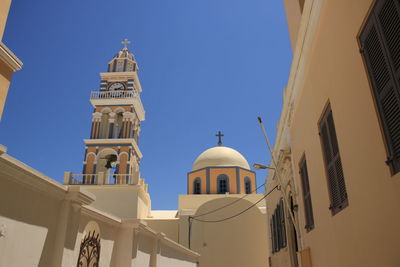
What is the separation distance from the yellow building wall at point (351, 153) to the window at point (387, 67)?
119 millimetres

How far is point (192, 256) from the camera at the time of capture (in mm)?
16828

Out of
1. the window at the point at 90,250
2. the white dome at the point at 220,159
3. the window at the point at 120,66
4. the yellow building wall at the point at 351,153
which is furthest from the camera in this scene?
the white dome at the point at 220,159

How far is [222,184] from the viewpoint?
2380 centimetres

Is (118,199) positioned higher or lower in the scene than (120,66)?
lower

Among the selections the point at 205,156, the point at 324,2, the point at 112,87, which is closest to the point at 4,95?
the point at 324,2

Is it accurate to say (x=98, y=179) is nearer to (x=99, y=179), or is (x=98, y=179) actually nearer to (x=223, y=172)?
(x=99, y=179)

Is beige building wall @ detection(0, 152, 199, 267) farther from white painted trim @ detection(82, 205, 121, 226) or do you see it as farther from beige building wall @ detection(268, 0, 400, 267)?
beige building wall @ detection(268, 0, 400, 267)

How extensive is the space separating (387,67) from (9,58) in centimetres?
552

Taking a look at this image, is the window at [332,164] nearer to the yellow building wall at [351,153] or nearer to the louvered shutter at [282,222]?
the yellow building wall at [351,153]

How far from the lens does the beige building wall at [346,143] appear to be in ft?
10.2

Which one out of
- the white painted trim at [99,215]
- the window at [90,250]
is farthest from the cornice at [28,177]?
the window at [90,250]

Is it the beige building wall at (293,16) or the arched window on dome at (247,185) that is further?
the arched window on dome at (247,185)

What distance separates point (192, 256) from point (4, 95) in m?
13.1

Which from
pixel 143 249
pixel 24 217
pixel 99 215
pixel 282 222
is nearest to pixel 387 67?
pixel 24 217
